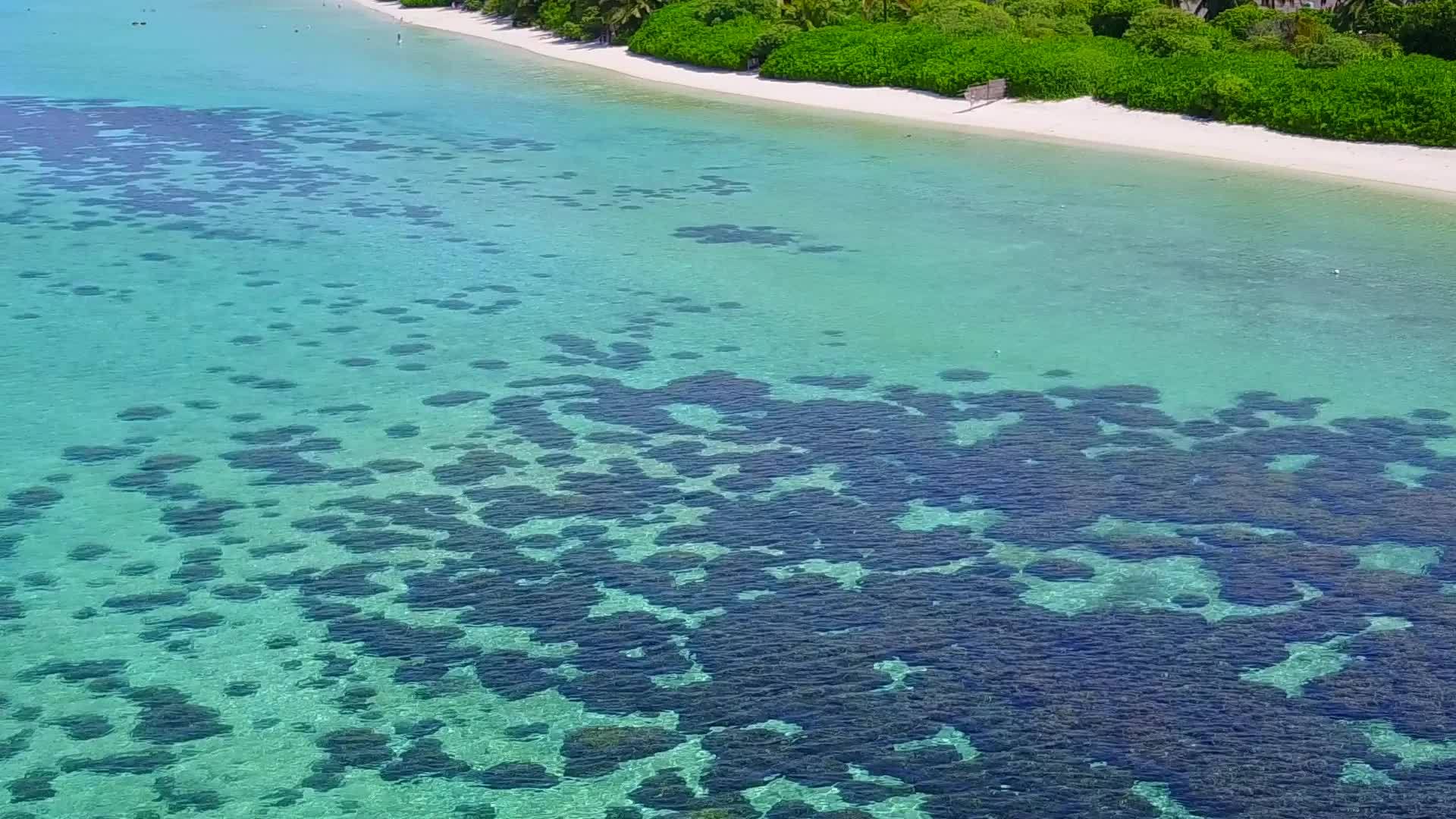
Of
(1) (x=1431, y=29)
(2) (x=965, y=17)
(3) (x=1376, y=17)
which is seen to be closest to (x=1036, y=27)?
(2) (x=965, y=17)

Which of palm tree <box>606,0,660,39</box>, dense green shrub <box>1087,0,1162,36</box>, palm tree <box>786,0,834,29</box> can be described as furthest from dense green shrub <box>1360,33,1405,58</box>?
palm tree <box>606,0,660,39</box>

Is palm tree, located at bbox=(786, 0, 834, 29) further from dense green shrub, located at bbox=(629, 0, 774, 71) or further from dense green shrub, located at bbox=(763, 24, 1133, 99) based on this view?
dense green shrub, located at bbox=(763, 24, 1133, 99)

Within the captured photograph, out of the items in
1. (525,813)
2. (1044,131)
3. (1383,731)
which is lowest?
(525,813)

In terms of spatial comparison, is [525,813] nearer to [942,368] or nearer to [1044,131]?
[942,368]

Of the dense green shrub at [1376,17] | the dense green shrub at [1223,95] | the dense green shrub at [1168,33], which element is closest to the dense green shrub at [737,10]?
the dense green shrub at [1168,33]

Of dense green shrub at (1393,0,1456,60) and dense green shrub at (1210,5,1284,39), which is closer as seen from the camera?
dense green shrub at (1393,0,1456,60)

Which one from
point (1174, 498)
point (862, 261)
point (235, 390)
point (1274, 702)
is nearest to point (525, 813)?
point (1274, 702)

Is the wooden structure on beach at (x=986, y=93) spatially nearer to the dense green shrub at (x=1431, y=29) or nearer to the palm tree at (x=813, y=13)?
the dense green shrub at (x=1431, y=29)
